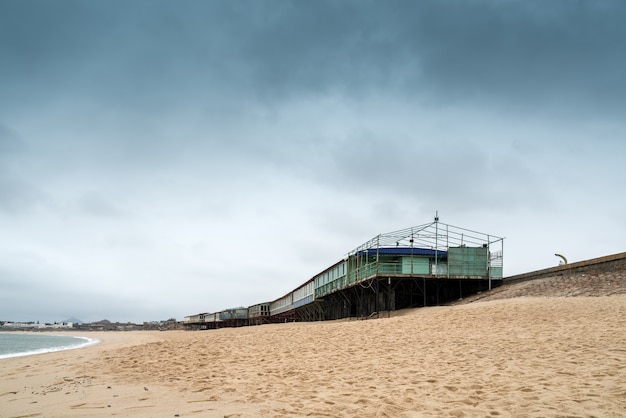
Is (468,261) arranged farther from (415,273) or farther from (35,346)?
(35,346)

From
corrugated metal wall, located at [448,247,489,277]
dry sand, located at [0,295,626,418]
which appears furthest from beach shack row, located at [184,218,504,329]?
dry sand, located at [0,295,626,418]

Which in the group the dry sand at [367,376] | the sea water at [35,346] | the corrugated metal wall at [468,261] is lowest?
the sea water at [35,346]

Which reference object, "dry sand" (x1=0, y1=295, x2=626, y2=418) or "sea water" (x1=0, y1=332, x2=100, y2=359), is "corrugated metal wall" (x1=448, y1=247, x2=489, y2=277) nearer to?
"dry sand" (x1=0, y1=295, x2=626, y2=418)

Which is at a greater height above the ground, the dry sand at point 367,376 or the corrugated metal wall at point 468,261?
the corrugated metal wall at point 468,261

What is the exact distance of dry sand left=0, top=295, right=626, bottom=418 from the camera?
6488mm

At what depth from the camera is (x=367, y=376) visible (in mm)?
8594

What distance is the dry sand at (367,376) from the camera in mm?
6488

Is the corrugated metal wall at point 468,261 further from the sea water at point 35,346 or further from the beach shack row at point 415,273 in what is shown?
the sea water at point 35,346

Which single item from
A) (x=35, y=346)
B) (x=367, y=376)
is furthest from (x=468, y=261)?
(x=35, y=346)

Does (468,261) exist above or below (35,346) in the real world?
above

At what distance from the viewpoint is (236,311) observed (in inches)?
3031

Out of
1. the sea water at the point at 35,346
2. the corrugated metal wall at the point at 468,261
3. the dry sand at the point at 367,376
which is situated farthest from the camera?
the corrugated metal wall at the point at 468,261

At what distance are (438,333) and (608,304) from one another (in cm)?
648

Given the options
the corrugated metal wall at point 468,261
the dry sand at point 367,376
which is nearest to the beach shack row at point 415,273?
the corrugated metal wall at point 468,261
